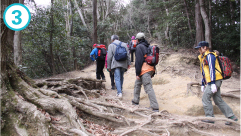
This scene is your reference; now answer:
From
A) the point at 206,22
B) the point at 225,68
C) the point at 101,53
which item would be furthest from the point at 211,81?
the point at 206,22

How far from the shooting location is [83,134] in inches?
82.7

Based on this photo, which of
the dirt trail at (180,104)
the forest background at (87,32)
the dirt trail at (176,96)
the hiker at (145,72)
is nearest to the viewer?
the dirt trail at (180,104)

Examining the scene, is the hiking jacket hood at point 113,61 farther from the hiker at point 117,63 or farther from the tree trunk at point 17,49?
the tree trunk at point 17,49

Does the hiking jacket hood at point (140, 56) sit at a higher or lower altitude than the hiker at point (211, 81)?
higher

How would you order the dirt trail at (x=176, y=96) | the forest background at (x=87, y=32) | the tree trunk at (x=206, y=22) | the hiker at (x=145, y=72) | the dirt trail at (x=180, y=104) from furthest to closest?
the tree trunk at (x=206, y=22), the forest background at (x=87, y=32), the dirt trail at (x=176, y=96), the hiker at (x=145, y=72), the dirt trail at (x=180, y=104)

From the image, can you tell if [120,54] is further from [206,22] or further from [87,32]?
[87,32]

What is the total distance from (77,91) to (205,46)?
11.5ft

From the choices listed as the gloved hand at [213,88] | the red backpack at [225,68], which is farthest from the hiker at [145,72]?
the red backpack at [225,68]

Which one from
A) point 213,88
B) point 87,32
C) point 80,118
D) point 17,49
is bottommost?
point 80,118

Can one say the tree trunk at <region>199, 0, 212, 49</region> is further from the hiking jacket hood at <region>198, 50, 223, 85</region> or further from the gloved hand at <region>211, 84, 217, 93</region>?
the gloved hand at <region>211, 84, 217, 93</region>

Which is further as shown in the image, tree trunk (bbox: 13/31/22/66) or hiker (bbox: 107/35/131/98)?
tree trunk (bbox: 13/31/22/66)

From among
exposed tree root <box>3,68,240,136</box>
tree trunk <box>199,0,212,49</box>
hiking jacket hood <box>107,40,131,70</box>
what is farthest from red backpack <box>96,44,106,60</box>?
tree trunk <box>199,0,212,49</box>

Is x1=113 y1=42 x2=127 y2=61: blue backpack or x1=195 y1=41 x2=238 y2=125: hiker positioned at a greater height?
x1=113 y1=42 x2=127 y2=61: blue backpack

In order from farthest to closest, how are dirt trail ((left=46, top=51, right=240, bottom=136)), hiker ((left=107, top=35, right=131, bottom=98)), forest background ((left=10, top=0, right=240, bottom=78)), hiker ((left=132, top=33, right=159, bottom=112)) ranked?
1. forest background ((left=10, top=0, right=240, bottom=78))
2. hiker ((left=107, top=35, right=131, bottom=98))
3. hiker ((left=132, top=33, right=159, bottom=112))
4. dirt trail ((left=46, top=51, right=240, bottom=136))
